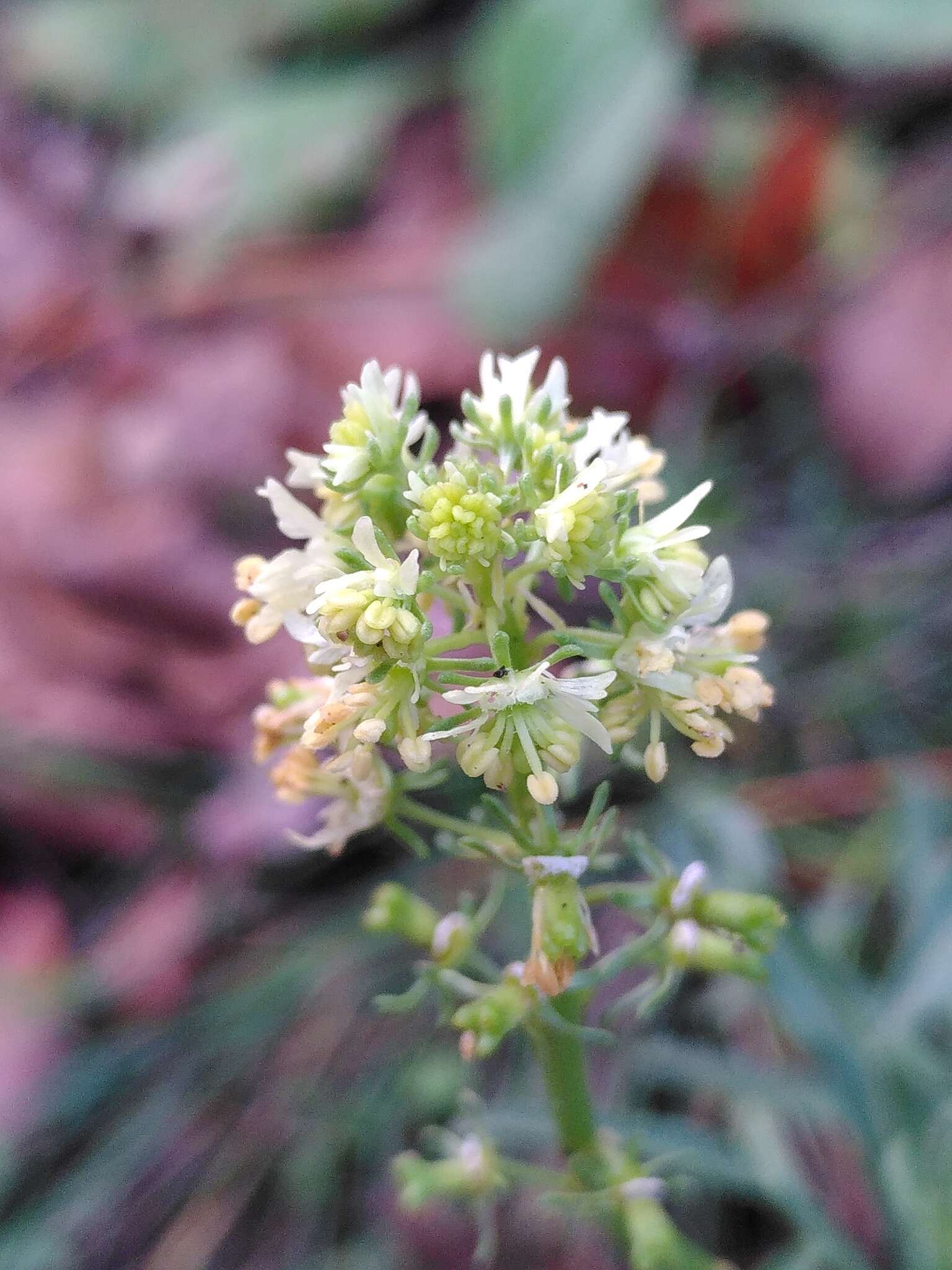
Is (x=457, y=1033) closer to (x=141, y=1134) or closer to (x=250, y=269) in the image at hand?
(x=141, y=1134)

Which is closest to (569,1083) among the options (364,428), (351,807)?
(351,807)

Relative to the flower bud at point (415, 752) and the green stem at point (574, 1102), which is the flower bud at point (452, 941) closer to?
the green stem at point (574, 1102)

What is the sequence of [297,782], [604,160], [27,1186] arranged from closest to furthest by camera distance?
[297,782] → [27,1186] → [604,160]

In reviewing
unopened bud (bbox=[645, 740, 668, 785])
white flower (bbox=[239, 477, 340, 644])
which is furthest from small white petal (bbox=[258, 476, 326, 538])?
unopened bud (bbox=[645, 740, 668, 785])

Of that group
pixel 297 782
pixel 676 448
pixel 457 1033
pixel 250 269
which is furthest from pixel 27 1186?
pixel 250 269

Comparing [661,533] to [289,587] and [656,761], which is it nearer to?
[656,761]

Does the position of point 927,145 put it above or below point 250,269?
below
